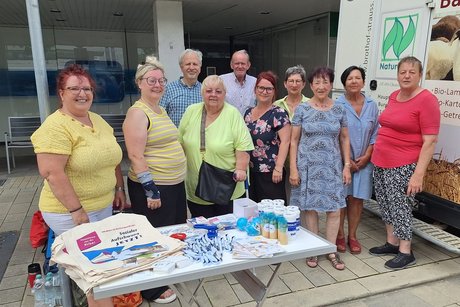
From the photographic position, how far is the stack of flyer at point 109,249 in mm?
1399

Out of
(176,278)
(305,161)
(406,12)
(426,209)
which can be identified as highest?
(406,12)

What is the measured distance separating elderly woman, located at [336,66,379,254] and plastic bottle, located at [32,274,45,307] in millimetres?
2360

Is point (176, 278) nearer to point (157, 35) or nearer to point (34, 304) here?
point (34, 304)

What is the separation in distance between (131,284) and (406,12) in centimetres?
303

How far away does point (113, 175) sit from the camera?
6.77 ft

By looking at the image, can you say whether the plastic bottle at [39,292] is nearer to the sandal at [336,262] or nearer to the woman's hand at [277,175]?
the woman's hand at [277,175]

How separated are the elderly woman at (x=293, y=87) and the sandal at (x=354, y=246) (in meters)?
1.29

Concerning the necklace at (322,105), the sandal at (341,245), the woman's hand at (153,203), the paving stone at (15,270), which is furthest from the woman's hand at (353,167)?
the paving stone at (15,270)

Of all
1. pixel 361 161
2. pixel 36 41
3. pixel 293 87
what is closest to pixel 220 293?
pixel 361 161

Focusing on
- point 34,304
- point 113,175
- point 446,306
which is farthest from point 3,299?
point 446,306

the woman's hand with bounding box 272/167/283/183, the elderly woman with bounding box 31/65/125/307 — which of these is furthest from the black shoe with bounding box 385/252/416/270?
the elderly woman with bounding box 31/65/125/307

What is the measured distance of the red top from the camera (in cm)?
253

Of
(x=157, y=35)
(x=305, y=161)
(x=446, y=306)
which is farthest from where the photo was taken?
(x=157, y=35)

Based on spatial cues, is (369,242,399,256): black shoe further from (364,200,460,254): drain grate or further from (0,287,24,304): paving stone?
(0,287,24,304): paving stone
